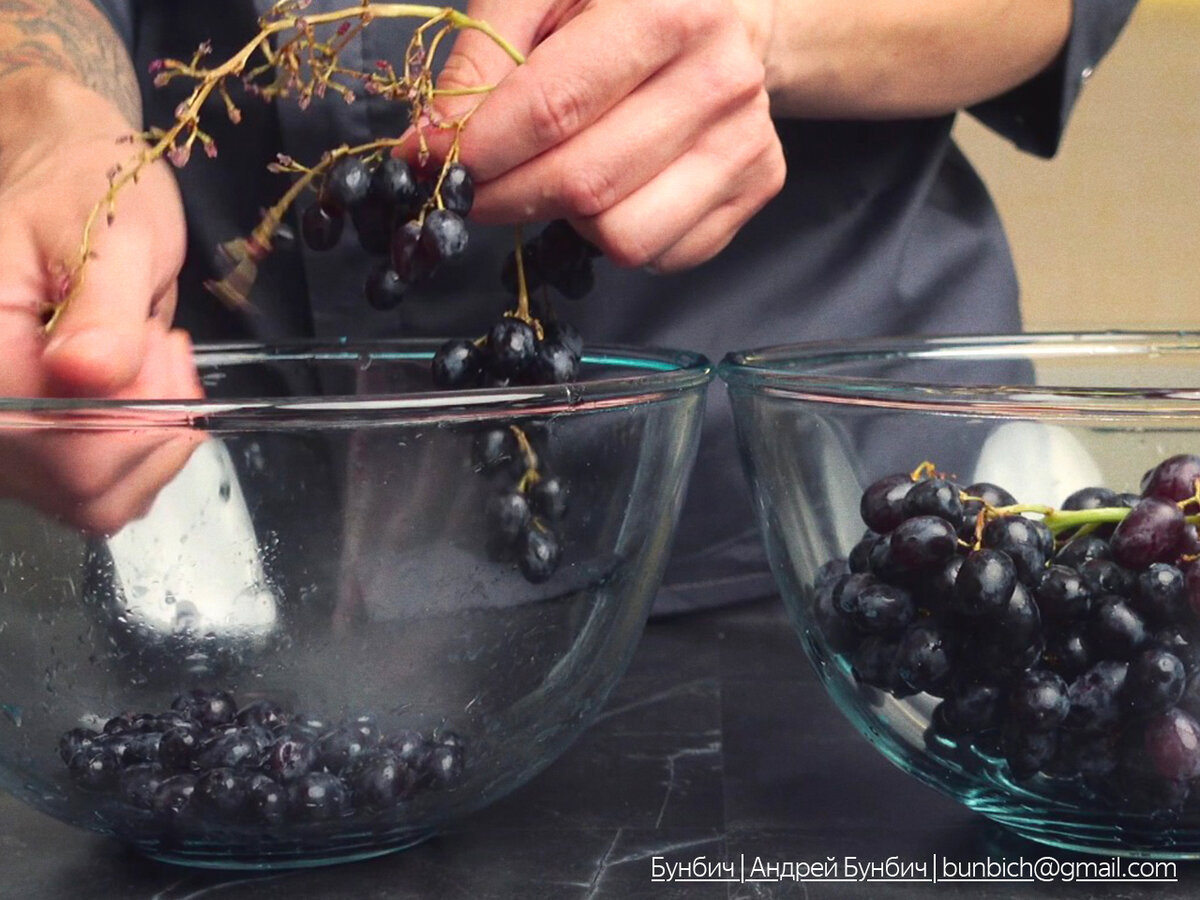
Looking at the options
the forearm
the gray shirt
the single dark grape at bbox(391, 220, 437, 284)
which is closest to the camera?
the single dark grape at bbox(391, 220, 437, 284)

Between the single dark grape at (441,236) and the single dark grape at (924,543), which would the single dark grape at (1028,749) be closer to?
the single dark grape at (924,543)

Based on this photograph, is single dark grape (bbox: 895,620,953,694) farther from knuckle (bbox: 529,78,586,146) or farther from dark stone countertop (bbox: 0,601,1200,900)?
knuckle (bbox: 529,78,586,146)

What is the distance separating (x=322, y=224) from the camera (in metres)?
0.61

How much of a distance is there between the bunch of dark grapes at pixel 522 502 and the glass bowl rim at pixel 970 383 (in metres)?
0.11

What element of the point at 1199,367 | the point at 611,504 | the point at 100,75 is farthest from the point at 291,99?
the point at 1199,367

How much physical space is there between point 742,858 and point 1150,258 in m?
2.22

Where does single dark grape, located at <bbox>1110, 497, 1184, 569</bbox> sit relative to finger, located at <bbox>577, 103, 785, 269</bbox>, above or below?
below

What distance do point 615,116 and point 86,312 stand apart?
0.27 meters

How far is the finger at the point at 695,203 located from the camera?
2.20 feet

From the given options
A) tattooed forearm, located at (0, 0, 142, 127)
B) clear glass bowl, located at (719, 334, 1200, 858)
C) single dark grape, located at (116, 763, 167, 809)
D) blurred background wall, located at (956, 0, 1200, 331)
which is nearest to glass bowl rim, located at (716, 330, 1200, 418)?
clear glass bowl, located at (719, 334, 1200, 858)

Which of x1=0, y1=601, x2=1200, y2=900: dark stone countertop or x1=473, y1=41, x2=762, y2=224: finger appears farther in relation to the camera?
x1=473, y1=41, x2=762, y2=224: finger

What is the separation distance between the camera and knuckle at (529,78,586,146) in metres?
0.61

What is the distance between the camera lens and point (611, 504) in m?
0.57

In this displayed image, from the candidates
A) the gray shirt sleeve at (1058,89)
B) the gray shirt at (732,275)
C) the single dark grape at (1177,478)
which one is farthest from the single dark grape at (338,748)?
the gray shirt sleeve at (1058,89)
